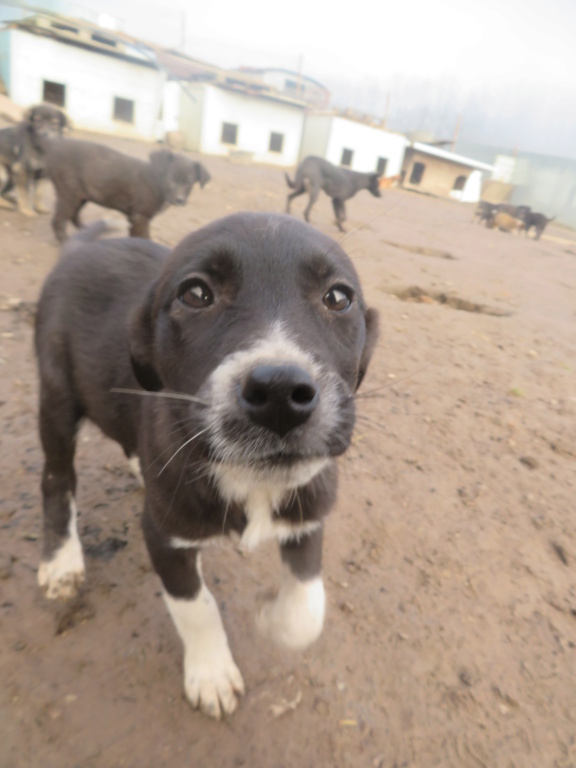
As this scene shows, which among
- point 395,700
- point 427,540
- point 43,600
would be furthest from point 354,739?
point 43,600

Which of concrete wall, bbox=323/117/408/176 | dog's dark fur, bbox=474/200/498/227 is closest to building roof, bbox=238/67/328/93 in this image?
concrete wall, bbox=323/117/408/176

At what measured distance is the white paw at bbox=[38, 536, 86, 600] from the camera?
2.28 meters

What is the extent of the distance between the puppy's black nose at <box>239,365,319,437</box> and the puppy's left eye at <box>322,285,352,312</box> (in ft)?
1.89

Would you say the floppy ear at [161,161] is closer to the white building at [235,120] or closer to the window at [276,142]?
the white building at [235,120]

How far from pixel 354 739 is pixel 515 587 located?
1191 millimetres

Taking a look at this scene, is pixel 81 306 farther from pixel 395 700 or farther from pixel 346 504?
pixel 395 700

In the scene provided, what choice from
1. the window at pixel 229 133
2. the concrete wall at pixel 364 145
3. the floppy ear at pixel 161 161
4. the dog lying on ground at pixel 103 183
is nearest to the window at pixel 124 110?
the window at pixel 229 133

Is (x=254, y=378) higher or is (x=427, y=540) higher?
(x=254, y=378)

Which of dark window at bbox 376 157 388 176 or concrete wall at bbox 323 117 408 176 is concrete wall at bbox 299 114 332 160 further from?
dark window at bbox 376 157 388 176

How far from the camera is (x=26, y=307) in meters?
4.80

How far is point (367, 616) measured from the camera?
2.37 m

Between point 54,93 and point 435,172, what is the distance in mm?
25365

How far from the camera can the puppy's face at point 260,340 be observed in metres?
1.39

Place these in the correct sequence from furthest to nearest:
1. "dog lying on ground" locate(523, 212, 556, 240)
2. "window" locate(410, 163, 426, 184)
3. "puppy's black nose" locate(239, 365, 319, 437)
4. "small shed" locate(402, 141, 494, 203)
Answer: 1. "window" locate(410, 163, 426, 184)
2. "small shed" locate(402, 141, 494, 203)
3. "dog lying on ground" locate(523, 212, 556, 240)
4. "puppy's black nose" locate(239, 365, 319, 437)
